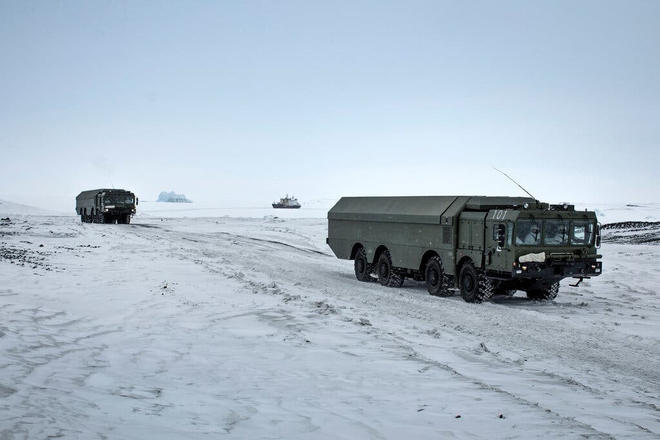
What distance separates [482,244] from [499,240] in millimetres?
849

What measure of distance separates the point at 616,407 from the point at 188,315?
7.78 metres

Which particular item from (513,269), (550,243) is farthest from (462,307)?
(550,243)

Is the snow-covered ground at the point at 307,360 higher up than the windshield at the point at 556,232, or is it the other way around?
the windshield at the point at 556,232

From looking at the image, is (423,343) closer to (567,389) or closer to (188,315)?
(567,389)

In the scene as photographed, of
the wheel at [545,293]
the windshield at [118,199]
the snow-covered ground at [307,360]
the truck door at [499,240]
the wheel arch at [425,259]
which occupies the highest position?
the windshield at [118,199]

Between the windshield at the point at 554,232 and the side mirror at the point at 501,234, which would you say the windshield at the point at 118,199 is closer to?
the side mirror at the point at 501,234

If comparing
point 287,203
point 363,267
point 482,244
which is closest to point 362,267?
point 363,267

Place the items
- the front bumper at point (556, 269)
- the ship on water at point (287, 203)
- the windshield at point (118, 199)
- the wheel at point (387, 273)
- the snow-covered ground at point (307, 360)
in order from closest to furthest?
the snow-covered ground at point (307, 360)
the front bumper at point (556, 269)
the wheel at point (387, 273)
the windshield at point (118, 199)
the ship on water at point (287, 203)

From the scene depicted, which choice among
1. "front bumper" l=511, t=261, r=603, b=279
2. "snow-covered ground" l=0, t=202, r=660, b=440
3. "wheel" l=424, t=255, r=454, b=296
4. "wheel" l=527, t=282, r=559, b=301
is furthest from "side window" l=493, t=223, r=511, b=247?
"wheel" l=527, t=282, r=559, b=301

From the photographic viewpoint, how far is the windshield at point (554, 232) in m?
16.1

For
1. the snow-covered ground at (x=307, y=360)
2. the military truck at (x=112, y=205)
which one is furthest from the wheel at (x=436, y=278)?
the military truck at (x=112, y=205)

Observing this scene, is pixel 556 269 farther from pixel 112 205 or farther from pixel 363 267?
pixel 112 205

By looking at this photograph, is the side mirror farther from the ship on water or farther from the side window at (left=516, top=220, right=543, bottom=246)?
the ship on water

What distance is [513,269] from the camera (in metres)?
15.8
